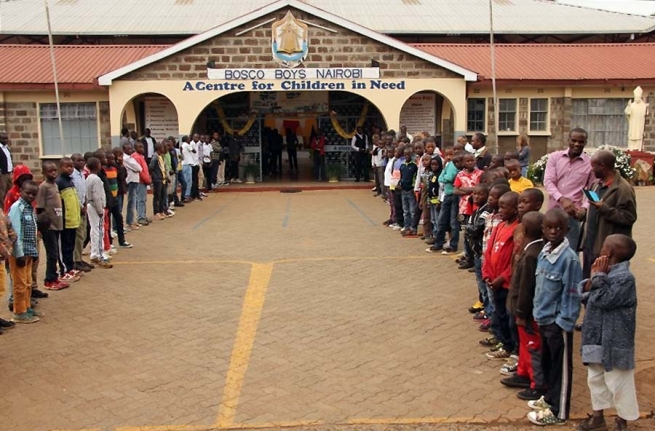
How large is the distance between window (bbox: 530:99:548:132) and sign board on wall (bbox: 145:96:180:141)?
11.1 metres

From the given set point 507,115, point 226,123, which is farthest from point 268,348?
point 507,115

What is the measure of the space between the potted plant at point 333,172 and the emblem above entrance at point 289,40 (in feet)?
12.1

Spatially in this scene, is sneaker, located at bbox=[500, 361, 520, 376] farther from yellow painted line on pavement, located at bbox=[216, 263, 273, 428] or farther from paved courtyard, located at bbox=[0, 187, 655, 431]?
yellow painted line on pavement, located at bbox=[216, 263, 273, 428]

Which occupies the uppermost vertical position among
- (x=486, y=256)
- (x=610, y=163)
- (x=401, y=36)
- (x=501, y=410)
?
(x=401, y=36)

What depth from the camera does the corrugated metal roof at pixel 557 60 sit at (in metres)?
22.2

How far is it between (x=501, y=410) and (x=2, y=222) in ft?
15.8

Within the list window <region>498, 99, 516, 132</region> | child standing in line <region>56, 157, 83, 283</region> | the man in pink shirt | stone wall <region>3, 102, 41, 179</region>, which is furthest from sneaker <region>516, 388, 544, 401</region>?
stone wall <region>3, 102, 41, 179</region>

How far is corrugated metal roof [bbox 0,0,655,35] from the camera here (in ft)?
91.3

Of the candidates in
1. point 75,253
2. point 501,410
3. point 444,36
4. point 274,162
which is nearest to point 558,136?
point 444,36

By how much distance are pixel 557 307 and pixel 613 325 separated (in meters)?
0.47

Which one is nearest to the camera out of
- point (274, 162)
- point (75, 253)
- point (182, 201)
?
point (75, 253)

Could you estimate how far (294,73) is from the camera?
19984mm

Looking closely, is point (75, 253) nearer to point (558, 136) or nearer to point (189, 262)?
point (189, 262)

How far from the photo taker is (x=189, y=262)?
419 inches
